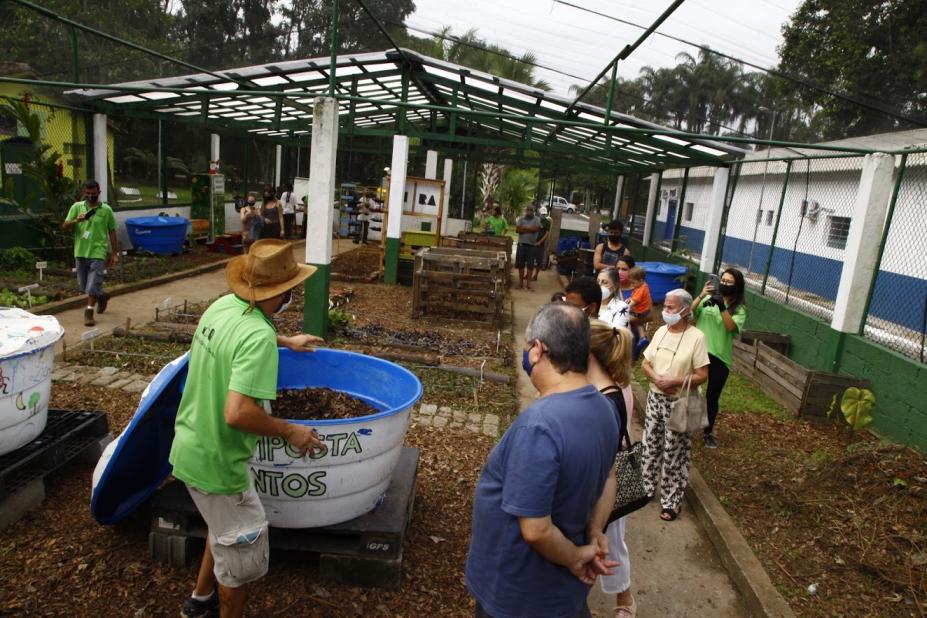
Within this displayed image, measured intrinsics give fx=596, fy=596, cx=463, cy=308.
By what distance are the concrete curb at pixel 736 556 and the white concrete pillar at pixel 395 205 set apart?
9.02 m

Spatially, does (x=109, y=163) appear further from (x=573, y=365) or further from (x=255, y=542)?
(x=573, y=365)

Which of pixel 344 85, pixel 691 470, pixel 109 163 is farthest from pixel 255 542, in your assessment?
pixel 109 163

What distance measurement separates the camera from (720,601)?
3.66 m

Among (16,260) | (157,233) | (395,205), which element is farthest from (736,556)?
(157,233)

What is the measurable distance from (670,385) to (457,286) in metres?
5.74

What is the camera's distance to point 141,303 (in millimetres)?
9602

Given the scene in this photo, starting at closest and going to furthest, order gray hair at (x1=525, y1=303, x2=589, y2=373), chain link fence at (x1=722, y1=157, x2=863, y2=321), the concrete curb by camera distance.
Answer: gray hair at (x1=525, y1=303, x2=589, y2=373) → the concrete curb → chain link fence at (x1=722, y1=157, x2=863, y2=321)

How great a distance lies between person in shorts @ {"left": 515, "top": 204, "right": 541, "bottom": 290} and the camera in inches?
541

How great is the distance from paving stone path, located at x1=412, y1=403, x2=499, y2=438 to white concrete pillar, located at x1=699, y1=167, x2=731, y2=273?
786 cm

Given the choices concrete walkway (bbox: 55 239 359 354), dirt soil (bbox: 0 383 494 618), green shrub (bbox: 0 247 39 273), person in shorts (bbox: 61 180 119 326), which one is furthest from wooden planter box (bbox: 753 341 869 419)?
green shrub (bbox: 0 247 39 273)

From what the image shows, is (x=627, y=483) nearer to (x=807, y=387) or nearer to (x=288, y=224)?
(x=807, y=387)

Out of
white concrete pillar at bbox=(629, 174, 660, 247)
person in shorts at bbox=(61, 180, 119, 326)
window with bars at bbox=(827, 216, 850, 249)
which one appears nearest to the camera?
person in shorts at bbox=(61, 180, 119, 326)

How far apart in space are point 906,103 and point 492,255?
25.3m

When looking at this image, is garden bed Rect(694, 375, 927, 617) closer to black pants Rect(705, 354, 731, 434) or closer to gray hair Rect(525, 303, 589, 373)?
black pants Rect(705, 354, 731, 434)
